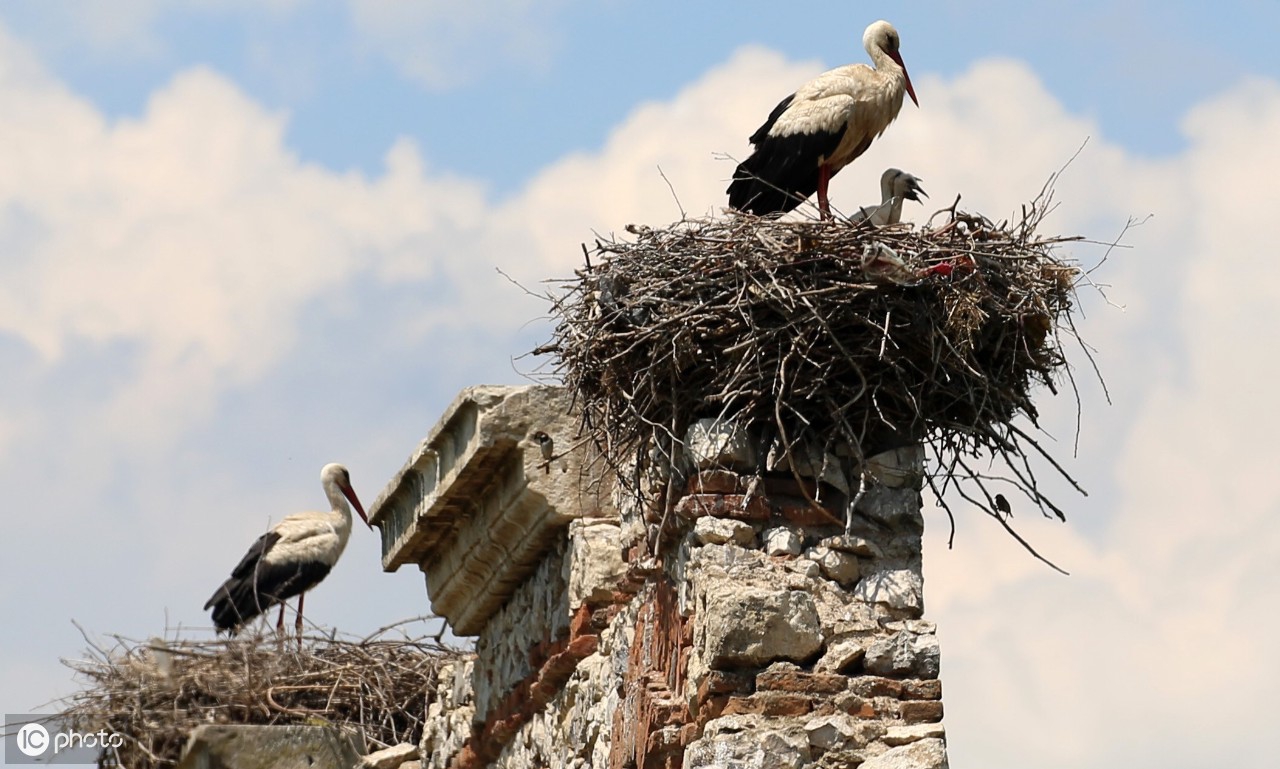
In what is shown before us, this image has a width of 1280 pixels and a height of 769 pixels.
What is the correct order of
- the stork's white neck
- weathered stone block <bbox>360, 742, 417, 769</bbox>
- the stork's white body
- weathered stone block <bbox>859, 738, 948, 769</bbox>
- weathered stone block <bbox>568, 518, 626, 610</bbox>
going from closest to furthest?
weathered stone block <bbox>859, 738, 948, 769</bbox> → weathered stone block <bbox>568, 518, 626, 610</bbox> → weathered stone block <bbox>360, 742, 417, 769</bbox> → the stork's white body → the stork's white neck

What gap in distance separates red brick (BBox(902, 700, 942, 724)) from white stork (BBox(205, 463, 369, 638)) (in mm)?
7593

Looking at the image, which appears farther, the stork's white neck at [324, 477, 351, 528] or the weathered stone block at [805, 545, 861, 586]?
the stork's white neck at [324, 477, 351, 528]

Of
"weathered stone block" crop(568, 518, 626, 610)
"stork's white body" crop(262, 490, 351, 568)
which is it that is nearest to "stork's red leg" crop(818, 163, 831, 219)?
"weathered stone block" crop(568, 518, 626, 610)

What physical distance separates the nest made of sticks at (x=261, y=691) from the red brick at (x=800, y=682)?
4979 millimetres

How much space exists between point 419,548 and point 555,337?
6.41 ft

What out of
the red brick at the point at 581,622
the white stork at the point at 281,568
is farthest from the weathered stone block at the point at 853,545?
the white stork at the point at 281,568

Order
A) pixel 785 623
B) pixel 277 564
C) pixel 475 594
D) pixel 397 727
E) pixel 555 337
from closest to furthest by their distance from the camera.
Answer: pixel 785 623, pixel 555 337, pixel 475 594, pixel 397 727, pixel 277 564

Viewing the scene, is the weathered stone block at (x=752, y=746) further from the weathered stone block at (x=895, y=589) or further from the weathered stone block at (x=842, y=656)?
the weathered stone block at (x=895, y=589)

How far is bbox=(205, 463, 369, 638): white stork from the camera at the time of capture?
42.8 feet

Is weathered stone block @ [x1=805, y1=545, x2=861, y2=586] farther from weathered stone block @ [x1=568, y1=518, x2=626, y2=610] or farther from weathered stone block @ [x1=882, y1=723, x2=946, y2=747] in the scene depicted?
weathered stone block @ [x1=568, y1=518, x2=626, y2=610]

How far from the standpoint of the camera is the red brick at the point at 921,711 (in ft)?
17.5

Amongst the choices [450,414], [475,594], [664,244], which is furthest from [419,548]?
[664,244]

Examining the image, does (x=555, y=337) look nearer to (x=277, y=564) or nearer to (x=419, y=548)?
(x=419, y=548)

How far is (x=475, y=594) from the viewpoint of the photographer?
26.2ft
